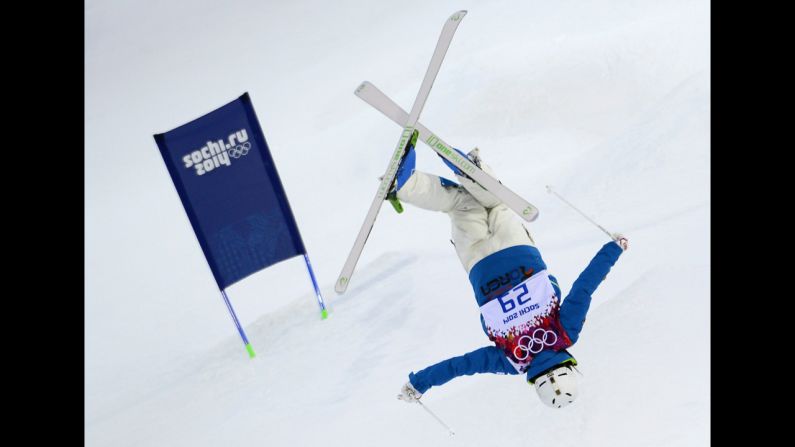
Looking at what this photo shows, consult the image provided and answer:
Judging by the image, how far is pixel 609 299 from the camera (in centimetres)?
645

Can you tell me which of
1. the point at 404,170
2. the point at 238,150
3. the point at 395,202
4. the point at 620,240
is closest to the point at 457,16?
the point at 404,170

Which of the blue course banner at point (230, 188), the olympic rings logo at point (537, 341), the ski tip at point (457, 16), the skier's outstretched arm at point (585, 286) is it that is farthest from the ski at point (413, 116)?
the blue course banner at point (230, 188)

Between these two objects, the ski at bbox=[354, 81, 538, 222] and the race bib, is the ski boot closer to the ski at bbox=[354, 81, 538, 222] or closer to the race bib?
the ski at bbox=[354, 81, 538, 222]

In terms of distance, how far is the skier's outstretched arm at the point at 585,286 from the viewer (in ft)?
17.4

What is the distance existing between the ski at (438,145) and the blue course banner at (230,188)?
6.24 feet

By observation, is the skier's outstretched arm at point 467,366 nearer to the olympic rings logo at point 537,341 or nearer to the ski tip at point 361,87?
the olympic rings logo at point 537,341

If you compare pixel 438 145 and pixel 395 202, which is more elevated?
pixel 438 145

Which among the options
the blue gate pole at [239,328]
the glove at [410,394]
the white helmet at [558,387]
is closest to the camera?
the white helmet at [558,387]

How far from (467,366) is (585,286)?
2.82 feet

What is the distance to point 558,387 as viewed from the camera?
512 centimetres

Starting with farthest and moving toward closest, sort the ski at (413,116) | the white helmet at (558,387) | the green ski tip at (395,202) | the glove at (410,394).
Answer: the glove at (410,394) < the green ski tip at (395,202) < the ski at (413,116) < the white helmet at (558,387)

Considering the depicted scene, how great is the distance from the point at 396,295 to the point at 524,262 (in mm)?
2263

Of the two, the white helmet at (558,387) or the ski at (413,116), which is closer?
the white helmet at (558,387)

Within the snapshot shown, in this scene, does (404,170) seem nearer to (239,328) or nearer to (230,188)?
(230,188)
